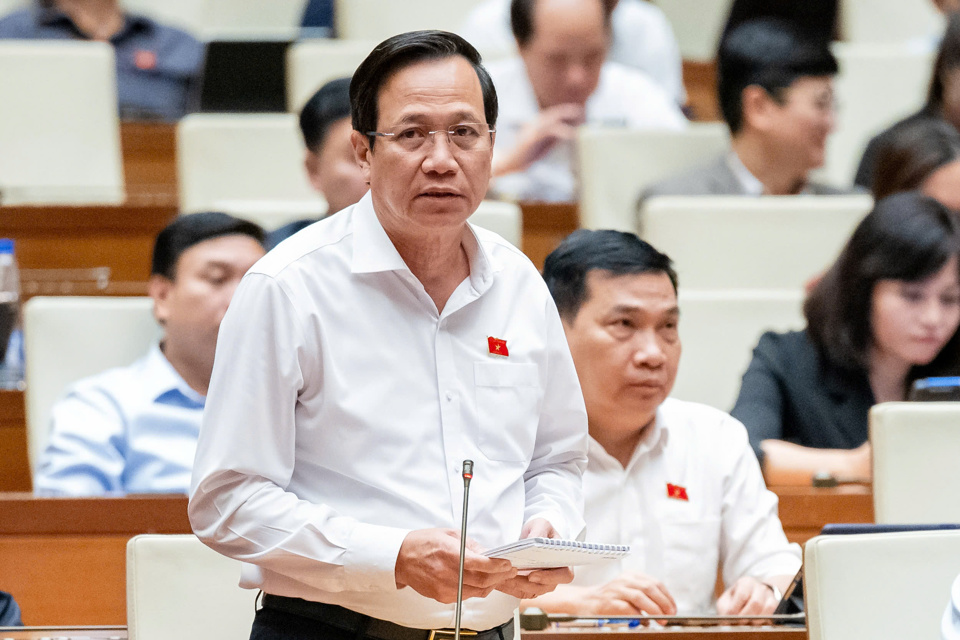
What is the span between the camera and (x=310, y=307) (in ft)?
2.89

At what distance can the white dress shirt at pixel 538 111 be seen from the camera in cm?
241

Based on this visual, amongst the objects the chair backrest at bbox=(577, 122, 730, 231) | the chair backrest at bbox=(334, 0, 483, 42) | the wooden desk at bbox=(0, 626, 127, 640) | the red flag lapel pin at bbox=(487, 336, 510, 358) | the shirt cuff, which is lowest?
the wooden desk at bbox=(0, 626, 127, 640)

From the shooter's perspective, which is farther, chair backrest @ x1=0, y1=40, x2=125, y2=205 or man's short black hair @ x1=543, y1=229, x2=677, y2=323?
chair backrest @ x1=0, y1=40, x2=125, y2=205

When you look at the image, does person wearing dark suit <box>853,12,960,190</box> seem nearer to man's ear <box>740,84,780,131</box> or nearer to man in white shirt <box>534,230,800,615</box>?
man's ear <box>740,84,780,131</box>

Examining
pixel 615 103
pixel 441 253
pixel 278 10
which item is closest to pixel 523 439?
pixel 441 253

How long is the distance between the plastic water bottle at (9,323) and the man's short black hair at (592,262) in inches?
31.8

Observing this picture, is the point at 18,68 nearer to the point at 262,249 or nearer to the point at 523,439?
the point at 262,249

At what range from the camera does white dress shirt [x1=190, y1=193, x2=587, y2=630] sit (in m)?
0.85

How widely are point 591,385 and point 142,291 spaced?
3.16 ft

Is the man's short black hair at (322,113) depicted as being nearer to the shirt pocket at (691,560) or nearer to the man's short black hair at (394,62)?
→ the shirt pocket at (691,560)

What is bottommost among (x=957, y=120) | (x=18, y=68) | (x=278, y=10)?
(x=957, y=120)

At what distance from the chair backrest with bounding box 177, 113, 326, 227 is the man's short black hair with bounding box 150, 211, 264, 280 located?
0.40 m

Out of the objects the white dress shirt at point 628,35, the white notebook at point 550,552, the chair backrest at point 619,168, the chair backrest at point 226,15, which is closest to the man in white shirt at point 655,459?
the white notebook at point 550,552

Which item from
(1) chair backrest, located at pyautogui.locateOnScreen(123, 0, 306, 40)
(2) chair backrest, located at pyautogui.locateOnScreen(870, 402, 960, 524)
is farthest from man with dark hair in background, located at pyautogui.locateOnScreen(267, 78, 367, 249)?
(1) chair backrest, located at pyautogui.locateOnScreen(123, 0, 306, 40)
